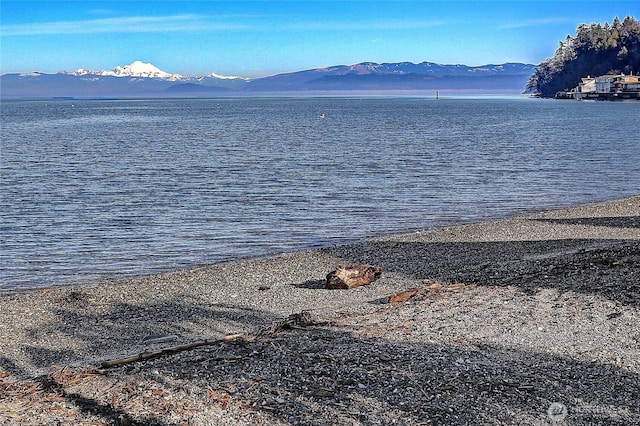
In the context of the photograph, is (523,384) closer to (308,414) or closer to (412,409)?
(412,409)

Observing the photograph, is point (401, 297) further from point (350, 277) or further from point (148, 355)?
point (148, 355)

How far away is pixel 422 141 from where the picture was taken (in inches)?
2457

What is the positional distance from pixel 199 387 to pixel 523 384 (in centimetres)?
283

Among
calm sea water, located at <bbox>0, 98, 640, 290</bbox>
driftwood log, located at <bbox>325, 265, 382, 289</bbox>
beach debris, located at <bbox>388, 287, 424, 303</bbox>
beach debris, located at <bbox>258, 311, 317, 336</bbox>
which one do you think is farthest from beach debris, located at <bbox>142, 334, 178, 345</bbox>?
calm sea water, located at <bbox>0, 98, 640, 290</bbox>

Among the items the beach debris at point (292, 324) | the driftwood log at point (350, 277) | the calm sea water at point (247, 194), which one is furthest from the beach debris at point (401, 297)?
the calm sea water at point (247, 194)

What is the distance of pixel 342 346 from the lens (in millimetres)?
7738

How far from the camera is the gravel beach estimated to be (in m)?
6.24

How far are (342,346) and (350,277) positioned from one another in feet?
17.6

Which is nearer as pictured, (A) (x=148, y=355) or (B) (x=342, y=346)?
(B) (x=342, y=346)

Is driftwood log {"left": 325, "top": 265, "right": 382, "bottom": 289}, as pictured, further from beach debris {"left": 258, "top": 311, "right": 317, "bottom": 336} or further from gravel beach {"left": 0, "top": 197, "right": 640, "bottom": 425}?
beach debris {"left": 258, "top": 311, "right": 317, "bottom": 336}

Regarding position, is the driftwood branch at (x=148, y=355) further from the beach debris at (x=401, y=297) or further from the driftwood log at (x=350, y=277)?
the driftwood log at (x=350, y=277)

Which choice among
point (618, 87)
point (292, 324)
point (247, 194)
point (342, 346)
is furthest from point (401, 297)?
point (618, 87)

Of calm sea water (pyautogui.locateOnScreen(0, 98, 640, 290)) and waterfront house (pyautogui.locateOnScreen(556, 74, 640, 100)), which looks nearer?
calm sea water (pyautogui.locateOnScreen(0, 98, 640, 290))

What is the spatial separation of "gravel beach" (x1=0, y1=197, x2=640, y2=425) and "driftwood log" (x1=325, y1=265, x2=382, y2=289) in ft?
0.72
